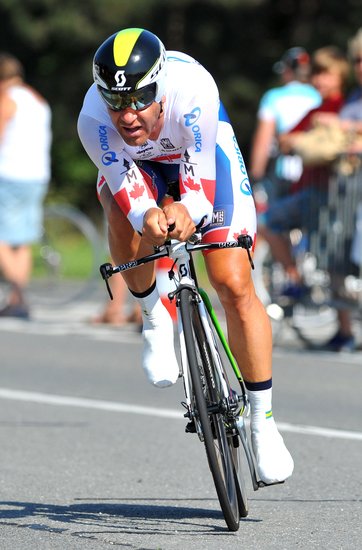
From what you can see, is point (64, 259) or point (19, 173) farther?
point (64, 259)

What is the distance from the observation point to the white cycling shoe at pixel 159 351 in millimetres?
4242

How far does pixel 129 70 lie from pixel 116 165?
51cm

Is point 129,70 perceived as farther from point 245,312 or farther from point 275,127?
point 275,127

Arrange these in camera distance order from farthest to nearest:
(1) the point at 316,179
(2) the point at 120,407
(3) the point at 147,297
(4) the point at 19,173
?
(4) the point at 19,173, (1) the point at 316,179, (2) the point at 120,407, (3) the point at 147,297

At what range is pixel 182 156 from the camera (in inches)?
158

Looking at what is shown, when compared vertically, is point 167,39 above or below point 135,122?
below

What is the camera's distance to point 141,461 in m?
5.28

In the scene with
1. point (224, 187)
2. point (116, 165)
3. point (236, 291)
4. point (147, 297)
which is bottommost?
point (147, 297)

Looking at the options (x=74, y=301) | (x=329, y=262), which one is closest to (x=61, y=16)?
(x=74, y=301)

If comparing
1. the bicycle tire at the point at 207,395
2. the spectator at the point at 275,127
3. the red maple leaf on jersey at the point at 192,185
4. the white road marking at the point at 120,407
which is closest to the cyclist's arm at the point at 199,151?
the red maple leaf on jersey at the point at 192,185

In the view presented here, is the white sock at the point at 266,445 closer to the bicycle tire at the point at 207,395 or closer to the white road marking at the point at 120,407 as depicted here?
the bicycle tire at the point at 207,395

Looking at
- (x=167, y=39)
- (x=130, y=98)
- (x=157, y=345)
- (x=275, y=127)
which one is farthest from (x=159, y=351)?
(x=167, y=39)

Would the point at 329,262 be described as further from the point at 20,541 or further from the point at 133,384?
the point at 20,541

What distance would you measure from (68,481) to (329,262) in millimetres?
4429
